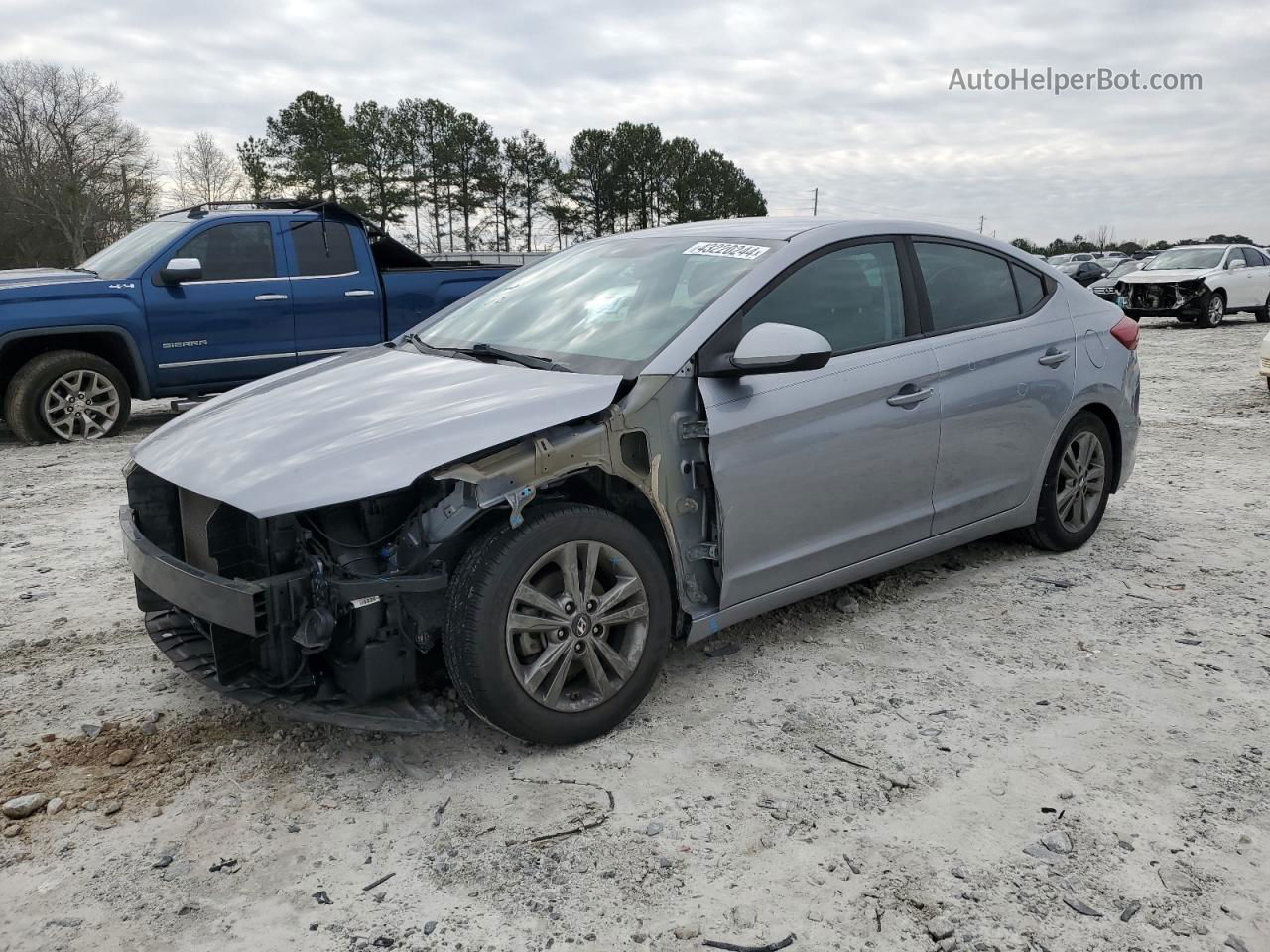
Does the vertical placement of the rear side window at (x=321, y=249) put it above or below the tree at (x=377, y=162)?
below

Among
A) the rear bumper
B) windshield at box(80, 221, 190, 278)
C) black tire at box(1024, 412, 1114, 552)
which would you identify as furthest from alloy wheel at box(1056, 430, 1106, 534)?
windshield at box(80, 221, 190, 278)

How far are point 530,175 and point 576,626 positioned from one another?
226 ft

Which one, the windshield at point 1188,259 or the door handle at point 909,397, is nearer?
the door handle at point 909,397

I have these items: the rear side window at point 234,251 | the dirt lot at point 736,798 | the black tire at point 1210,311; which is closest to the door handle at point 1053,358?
the dirt lot at point 736,798

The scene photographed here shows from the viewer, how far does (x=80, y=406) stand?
26.7 ft

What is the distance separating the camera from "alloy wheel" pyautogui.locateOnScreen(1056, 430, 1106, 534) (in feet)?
15.5

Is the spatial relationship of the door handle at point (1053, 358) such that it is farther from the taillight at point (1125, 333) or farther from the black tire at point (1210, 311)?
the black tire at point (1210, 311)

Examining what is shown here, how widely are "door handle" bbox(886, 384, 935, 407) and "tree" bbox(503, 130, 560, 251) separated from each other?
6547 cm

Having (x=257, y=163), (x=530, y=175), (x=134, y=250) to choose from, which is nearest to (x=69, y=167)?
(x=257, y=163)

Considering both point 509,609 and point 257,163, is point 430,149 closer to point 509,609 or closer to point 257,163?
point 257,163

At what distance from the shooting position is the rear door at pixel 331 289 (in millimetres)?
8773

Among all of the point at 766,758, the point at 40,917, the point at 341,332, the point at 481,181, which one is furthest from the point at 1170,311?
the point at 481,181

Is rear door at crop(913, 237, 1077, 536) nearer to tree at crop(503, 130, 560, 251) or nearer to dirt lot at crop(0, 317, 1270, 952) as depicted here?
dirt lot at crop(0, 317, 1270, 952)

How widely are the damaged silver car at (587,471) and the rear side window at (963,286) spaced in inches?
0.6
